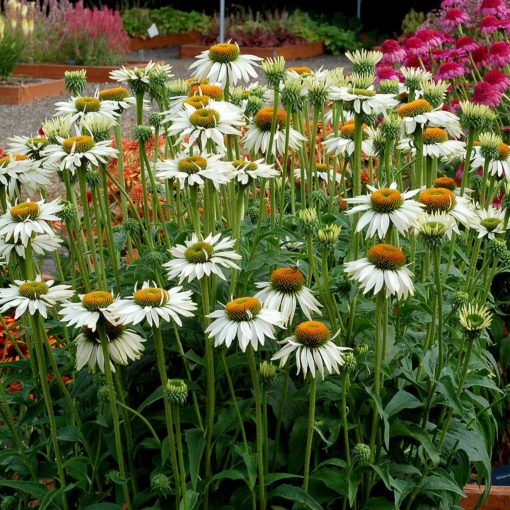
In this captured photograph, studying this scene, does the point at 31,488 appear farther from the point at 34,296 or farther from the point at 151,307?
the point at 151,307

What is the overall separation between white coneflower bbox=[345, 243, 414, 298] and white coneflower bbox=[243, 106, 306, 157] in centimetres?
59

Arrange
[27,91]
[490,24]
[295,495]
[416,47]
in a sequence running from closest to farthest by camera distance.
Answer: [295,495] < [416,47] < [490,24] < [27,91]

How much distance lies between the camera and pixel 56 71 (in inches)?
421

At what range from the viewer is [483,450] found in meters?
2.01

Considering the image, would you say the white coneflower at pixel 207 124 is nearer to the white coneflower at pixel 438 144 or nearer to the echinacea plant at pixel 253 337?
the echinacea plant at pixel 253 337

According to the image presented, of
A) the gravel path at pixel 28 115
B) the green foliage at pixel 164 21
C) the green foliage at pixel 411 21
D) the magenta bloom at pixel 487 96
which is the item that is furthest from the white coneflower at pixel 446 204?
the green foliage at pixel 164 21

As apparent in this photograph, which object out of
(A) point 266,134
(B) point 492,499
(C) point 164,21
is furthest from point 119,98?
(C) point 164,21

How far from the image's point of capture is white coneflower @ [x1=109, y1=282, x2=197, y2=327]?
1.63m

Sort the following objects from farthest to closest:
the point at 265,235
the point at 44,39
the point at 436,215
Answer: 1. the point at 44,39
2. the point at 265,235
3. the point at 436,215

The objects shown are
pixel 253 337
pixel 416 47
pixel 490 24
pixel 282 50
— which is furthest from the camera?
pixel 282 50

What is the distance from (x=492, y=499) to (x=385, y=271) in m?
1.01

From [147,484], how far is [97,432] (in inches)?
6.5

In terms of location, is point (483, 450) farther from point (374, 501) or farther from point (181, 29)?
point (181, 29)

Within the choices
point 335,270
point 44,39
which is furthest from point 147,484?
point 44,39
